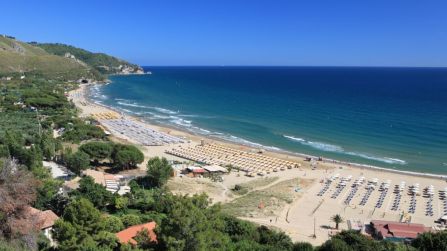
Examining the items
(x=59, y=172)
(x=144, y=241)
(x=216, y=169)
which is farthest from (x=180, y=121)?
(x=144, y=241)

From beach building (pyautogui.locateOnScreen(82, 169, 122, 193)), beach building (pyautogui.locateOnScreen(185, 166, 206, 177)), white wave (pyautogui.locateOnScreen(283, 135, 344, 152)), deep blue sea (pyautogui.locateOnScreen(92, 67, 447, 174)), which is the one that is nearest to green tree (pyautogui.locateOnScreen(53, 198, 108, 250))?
beach building (pyautogui.locateOnScreen(82, 169, 122, 193))

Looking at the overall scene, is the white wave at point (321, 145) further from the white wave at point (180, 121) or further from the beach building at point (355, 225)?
the beach building at point (355, 225)

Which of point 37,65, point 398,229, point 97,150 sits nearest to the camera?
point 398,229

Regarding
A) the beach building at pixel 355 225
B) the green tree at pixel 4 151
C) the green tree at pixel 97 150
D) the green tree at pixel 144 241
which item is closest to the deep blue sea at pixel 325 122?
the beach building at pixel 355 225

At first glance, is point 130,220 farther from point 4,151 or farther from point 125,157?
point 4,151

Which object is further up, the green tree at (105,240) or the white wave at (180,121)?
the green tree at (105,240)

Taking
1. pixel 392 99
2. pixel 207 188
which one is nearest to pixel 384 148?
pixel 207 188
